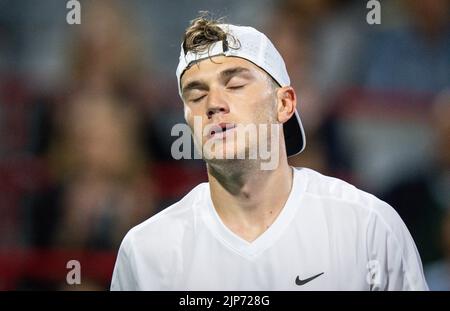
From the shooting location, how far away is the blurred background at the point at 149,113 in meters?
3.14

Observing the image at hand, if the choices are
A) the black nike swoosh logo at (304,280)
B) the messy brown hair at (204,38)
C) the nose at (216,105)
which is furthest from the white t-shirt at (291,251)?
the messy brown hair at (204,38)

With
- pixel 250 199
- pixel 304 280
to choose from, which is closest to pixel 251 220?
pixel 250 199

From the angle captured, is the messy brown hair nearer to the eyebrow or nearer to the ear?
the eyebrow

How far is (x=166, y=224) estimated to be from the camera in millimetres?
2496

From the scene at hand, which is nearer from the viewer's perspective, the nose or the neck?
the nose

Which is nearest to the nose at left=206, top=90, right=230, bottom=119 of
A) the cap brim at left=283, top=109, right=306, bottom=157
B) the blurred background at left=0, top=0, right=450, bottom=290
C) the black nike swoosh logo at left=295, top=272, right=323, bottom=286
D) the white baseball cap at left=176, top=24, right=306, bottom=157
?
the white baseball cap at left=176, top=24, right=306, bottom=157

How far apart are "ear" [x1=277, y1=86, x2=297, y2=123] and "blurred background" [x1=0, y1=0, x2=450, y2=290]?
0.61m

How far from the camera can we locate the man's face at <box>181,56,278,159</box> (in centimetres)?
234

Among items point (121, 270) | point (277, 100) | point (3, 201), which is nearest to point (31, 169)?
point (3, 201)

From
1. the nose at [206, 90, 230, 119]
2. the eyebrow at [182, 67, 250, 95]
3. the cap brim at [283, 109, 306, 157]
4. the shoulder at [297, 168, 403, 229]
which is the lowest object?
the shoulder at [297, 168, 403, 229]

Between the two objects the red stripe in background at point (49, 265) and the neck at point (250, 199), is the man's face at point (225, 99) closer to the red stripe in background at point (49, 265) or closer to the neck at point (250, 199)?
the neck at point (250, 199)
